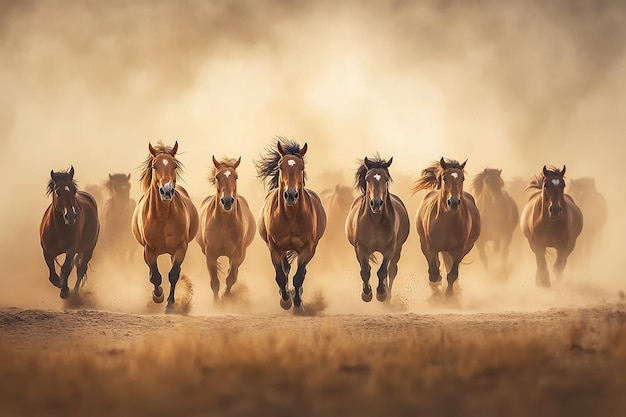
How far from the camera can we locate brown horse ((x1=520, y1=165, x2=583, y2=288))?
20.8 meters

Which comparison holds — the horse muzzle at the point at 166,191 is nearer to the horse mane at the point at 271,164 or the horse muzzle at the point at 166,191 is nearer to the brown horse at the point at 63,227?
the horse mane at the point at 271,164

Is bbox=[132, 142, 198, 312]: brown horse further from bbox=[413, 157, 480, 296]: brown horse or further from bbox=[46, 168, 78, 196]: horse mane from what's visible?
bbox=[413, 157, 480, 296]: brown horse

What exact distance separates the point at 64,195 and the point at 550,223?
10073 mm

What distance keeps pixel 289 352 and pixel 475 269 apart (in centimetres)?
1445

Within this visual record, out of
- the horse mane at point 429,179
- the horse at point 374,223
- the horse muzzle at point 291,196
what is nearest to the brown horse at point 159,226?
the horse muzzle at point 291,196

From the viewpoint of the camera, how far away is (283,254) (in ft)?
58.1

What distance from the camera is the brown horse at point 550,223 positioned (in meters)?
20.8

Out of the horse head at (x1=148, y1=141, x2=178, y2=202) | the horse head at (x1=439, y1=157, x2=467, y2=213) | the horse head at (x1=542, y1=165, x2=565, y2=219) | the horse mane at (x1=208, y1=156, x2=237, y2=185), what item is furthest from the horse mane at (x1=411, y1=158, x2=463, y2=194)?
the horse head at (x1=148, y1=141, x2=178, y2=202)

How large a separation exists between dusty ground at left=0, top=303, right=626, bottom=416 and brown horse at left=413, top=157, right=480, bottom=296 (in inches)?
228

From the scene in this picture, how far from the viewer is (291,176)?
16.5 metres

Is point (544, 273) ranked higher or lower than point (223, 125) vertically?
lower

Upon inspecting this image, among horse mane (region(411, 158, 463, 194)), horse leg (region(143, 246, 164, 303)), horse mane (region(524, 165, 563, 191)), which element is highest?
horse mane (region(524, 165, 563, 191))

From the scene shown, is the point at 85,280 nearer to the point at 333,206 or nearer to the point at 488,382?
the point at 333,206

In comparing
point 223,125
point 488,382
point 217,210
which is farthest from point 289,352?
point 223,125
